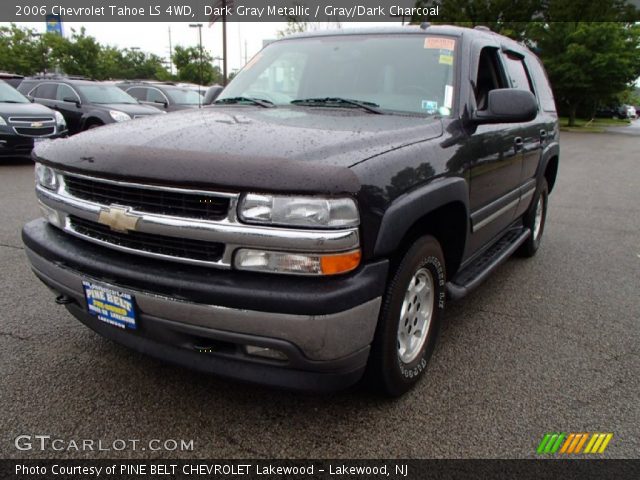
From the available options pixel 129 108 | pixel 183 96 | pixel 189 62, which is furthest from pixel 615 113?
pixel 129 108

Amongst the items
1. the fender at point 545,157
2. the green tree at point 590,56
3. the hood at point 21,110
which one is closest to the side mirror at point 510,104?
the fender at point 545,157

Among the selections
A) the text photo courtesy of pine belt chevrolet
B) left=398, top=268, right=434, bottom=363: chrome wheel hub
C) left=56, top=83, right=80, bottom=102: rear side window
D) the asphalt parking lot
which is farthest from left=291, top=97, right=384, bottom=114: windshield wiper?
left=56, top=83, right=80, bottom=102: rear side window

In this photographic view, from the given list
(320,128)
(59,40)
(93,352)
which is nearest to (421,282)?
(320,128)

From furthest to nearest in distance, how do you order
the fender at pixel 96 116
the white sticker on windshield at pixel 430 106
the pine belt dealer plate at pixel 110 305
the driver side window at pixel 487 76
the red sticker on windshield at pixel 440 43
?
1. the fender at pixel 96 116
2. the driver side window at pixel 487 76
3. the red sticker on windshield at pixel 440 43
4. the white sticker on windshield at pixel 430 106
5. the pine belt dealer plate at pixel 110 305

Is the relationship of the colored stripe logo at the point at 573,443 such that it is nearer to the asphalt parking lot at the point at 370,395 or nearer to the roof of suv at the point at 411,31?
the asphalt parking lot at the point at 370,395

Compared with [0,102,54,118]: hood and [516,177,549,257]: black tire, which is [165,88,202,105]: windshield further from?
[516,177,549,257]: black tire

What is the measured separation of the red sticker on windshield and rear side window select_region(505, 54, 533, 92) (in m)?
0.92

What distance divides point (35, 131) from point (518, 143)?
370 inches

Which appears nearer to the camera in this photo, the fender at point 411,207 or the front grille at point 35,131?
the fender at point 411,207

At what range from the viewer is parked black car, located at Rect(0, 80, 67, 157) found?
9.55m

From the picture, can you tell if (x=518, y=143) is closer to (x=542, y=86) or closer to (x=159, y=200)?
(x=542, y=86)

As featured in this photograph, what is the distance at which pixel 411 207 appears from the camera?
2172 millimetres

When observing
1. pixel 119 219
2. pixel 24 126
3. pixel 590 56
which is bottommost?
pixel 24 126

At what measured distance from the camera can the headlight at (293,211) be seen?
1866mm
